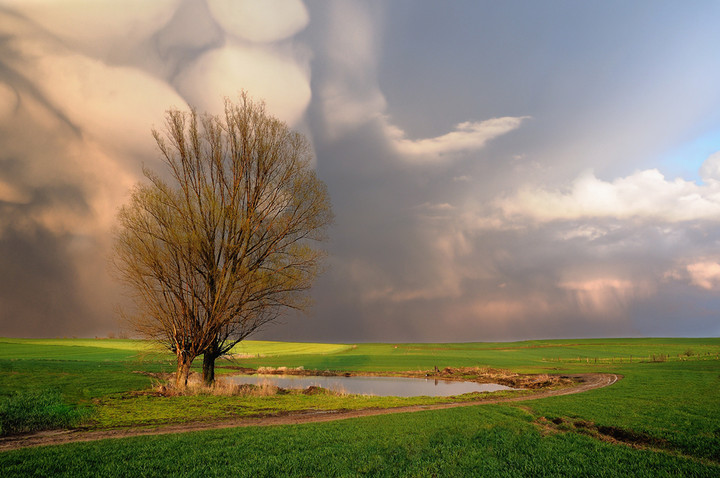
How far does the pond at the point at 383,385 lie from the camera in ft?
115

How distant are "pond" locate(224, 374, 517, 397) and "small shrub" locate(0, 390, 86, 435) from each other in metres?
16.5

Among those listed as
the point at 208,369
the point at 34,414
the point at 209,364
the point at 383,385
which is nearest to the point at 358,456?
the point at 34,414

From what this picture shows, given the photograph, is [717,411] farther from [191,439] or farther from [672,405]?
[191,439]

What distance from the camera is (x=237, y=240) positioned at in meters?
28.5

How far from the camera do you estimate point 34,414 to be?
658 inches

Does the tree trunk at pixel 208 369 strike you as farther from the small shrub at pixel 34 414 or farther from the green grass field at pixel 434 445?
the small shrub at pixel 34 414

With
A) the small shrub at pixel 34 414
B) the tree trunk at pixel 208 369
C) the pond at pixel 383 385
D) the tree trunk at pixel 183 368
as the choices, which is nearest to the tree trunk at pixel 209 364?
the tree trunk at pixel 208 369

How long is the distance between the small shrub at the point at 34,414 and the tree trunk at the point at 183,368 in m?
7.70

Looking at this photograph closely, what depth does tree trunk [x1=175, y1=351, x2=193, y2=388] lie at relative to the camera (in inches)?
1061

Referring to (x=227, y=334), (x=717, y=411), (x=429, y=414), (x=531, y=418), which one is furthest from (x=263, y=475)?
(x=227, y=334)

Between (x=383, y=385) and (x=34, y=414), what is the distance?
29.8m

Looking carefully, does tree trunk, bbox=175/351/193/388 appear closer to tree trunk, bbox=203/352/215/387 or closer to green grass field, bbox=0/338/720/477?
tree trunk, bbox=203/352/215/387

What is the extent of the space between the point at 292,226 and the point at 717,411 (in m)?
25.4

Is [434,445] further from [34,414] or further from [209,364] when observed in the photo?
[209,364]
